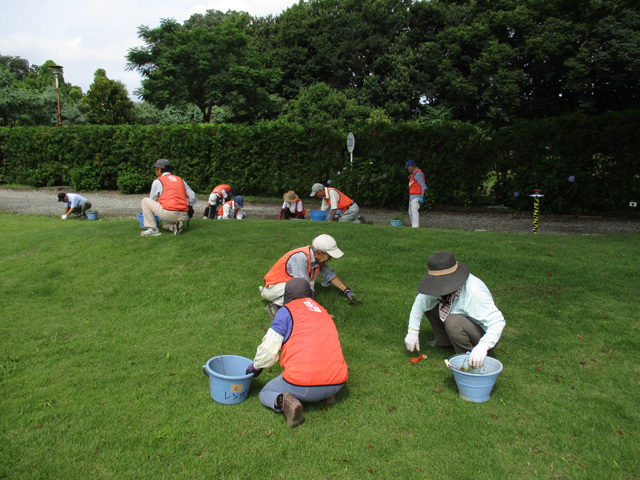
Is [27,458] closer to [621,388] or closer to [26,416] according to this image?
[26,416]

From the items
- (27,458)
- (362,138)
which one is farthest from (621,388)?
(362,138)

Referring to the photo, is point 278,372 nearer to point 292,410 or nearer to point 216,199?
point 292,410

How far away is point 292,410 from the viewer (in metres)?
3.65

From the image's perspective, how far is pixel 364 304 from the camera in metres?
6.42

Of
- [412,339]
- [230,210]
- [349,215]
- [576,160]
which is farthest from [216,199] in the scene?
[576,160]

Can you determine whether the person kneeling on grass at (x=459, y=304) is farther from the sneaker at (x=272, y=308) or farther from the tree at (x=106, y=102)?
the tree at (x=106, y=102)

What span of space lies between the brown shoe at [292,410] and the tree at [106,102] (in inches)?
1373

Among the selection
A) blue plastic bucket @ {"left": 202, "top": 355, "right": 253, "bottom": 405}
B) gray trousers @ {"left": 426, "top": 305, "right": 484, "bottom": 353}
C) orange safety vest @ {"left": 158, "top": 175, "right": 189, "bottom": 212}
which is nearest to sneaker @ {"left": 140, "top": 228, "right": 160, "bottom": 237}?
orange safety vest @ {"left": 158, "top": 175, "right": 189, "bottom": 212}

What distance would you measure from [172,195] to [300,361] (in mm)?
6158

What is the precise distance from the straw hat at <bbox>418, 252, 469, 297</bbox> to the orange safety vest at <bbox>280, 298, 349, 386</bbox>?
106cm

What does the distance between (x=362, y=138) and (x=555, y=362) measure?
1301cm

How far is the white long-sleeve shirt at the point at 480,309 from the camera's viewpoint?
13.6 feet

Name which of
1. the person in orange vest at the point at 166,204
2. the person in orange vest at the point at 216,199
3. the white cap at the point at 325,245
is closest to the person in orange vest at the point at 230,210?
the person in orange vest at the point at 216,199

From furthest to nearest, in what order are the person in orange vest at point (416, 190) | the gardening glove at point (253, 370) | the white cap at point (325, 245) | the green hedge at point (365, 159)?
1. the green hedge at point (365, 159)
2. the person in orange vest at point (416, 190)
3. the white cap at point (325, 245)
4. the gardening glove at point (253, 370)
